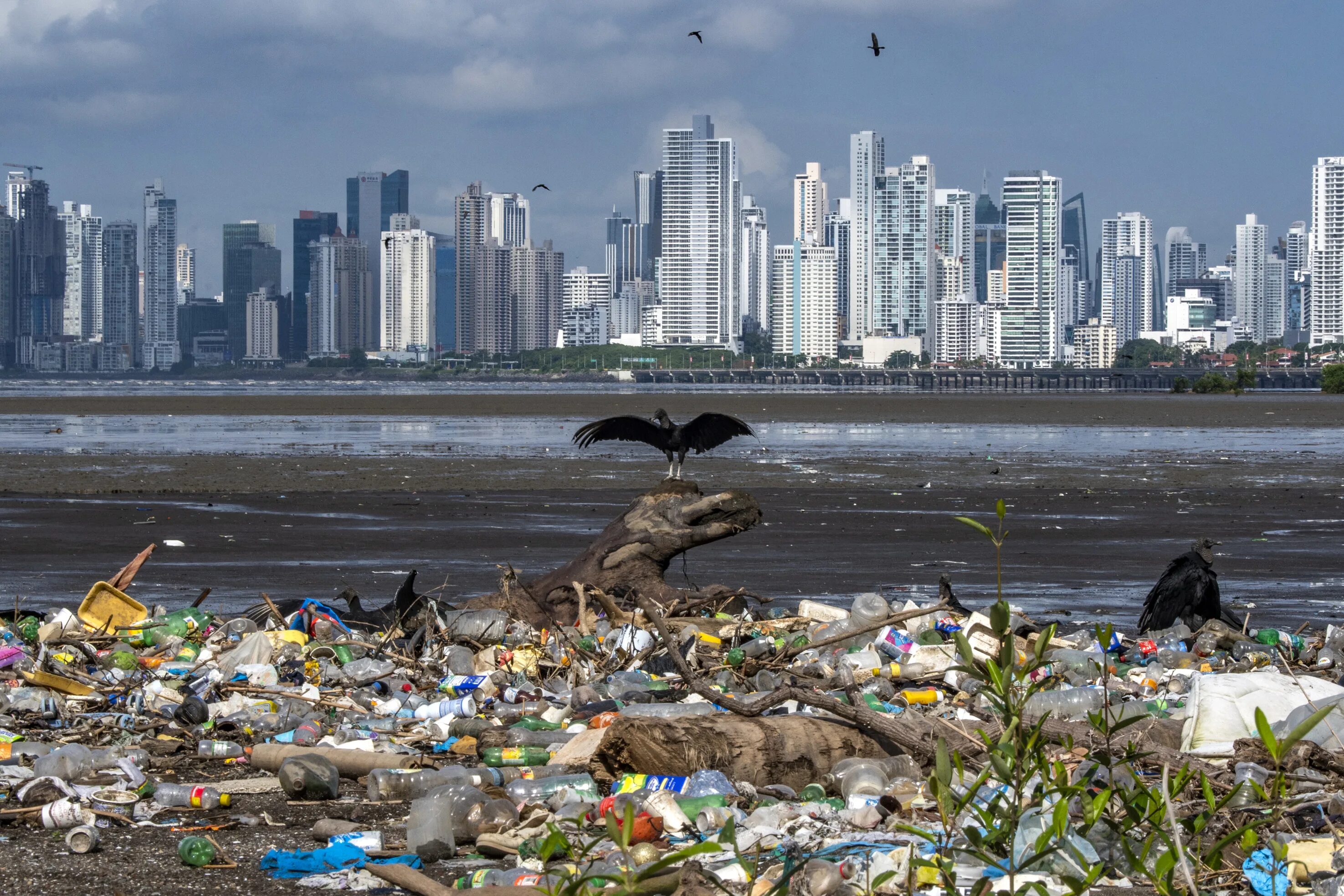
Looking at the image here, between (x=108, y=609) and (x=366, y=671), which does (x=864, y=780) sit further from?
(x=108, y=609)

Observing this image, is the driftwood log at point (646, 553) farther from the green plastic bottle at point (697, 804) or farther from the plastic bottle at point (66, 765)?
the green plastic bottle at point (697, 804)

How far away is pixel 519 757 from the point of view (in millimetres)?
5387

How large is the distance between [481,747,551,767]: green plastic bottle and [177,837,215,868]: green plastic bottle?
1.34 meters

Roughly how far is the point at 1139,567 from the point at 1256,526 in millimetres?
4033

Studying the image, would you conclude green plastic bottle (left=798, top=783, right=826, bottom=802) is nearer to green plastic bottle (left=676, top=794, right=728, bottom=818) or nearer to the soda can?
green plastic bottle (left=676, top=794, right=728, bottom=818)

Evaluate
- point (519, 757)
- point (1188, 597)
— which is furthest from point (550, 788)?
point (1188, 597)

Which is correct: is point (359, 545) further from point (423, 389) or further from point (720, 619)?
point (423, 389)

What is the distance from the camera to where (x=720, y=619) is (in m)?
8.28

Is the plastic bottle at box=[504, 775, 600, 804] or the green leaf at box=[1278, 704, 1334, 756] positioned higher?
the green leaf at box=[1278, 704, 1334, 756]

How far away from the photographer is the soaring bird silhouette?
8312mm

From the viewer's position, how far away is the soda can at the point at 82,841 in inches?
170

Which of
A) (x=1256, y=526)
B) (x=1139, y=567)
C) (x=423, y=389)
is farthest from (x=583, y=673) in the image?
(x=423, y=389)

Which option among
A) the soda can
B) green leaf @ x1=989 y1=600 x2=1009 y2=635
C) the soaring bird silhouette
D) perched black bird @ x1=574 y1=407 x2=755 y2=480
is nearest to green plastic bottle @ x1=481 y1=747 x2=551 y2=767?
the soda can

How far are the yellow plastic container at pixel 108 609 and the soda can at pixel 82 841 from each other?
163 inches
